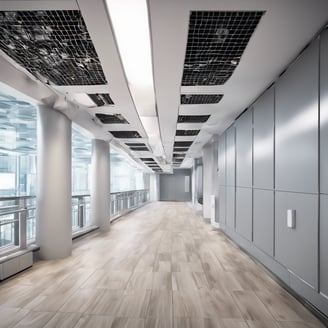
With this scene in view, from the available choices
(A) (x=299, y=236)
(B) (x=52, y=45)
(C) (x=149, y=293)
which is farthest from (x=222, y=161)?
(B) (x=52, y=45)

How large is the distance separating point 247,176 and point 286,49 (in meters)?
2.88

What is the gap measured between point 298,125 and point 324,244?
52.6 inches

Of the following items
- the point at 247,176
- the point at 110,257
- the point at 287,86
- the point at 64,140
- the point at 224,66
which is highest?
the point at 224,66

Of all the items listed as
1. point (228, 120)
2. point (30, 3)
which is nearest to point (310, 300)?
point (30, 3)

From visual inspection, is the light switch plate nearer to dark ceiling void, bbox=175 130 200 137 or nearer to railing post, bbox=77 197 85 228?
dark ceiling void, bbox=175 130 200 137

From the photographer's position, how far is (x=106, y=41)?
2951 mm

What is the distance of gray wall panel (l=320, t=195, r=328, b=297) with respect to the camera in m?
2.74

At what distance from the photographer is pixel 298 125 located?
3.35 meters

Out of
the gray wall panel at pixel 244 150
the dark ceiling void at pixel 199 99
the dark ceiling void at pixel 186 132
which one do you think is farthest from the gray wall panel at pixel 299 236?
the dark ceiling void at pixel 186 132

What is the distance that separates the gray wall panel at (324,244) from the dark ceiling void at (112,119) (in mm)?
4631

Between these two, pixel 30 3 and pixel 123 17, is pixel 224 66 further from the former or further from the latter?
pixel 30 3

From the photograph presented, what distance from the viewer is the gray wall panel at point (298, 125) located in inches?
118

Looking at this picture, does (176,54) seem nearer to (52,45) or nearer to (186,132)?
(52,45)

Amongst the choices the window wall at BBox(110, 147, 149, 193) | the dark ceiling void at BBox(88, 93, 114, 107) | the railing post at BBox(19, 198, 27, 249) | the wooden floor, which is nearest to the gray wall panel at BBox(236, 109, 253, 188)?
the wooden floor
